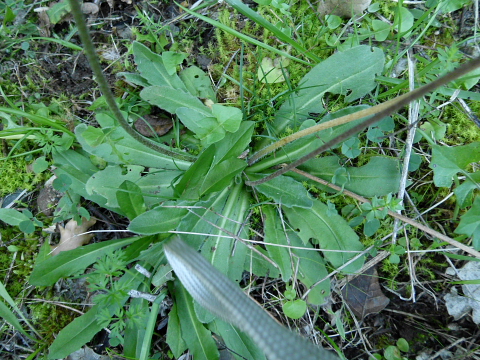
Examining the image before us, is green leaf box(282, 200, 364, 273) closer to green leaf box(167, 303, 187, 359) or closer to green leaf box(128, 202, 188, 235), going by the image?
green leaf box(128, 202, 188, 235)

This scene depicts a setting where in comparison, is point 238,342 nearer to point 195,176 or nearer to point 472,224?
point 195,176

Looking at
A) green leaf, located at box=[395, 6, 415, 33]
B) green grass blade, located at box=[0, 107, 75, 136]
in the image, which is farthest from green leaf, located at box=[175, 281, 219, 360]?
green leaf, located at box=[395, 6, 415, 33]

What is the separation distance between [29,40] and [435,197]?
3138 millimetres

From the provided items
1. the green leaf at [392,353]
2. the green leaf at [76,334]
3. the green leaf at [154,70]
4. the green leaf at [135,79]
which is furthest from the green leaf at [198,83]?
the green leaf at [392,353]

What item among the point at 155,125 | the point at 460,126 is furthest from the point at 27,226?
the point at 460,126

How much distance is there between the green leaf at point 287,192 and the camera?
7.05 ft

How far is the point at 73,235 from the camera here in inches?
98.3

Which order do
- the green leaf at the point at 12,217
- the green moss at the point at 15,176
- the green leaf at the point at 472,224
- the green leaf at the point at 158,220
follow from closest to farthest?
1. the green leaf at the point at 472,224
2. the green leaf at the point at 158,220
3. the green leaf at the point at 12,217
4. the green moss at the point at 15,176

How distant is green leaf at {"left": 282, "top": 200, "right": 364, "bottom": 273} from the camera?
222cm

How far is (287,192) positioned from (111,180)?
1.18 m

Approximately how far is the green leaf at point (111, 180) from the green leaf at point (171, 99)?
46cm

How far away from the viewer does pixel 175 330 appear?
7.43 feet

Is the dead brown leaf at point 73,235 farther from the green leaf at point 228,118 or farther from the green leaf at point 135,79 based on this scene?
the green leaf at point 228,118

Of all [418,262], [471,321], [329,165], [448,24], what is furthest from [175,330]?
[448,24]
